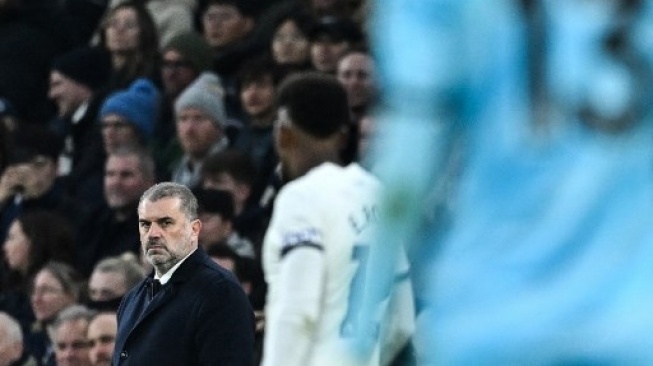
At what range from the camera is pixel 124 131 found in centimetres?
1176

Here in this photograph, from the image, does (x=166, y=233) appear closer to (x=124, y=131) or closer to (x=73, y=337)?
(x=73, y=337)

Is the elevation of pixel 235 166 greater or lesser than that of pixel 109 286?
greater

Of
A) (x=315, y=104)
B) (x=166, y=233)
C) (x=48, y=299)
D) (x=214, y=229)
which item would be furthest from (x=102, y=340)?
(x=315, y=104)

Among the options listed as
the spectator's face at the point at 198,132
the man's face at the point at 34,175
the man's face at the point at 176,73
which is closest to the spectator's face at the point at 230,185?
the spectator's face at the point at 198,132

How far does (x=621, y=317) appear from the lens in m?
3.24

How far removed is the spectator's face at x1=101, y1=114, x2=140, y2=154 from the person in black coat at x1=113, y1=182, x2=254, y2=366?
450 centimetres

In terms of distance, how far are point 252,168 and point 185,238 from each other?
3.33 m

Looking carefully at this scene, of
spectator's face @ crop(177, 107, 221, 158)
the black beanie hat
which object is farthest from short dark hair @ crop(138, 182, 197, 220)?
the black beanie hat

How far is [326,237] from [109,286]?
342 centimetres

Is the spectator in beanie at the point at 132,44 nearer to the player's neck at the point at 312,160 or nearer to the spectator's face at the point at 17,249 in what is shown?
the spectator's face at the point at 17,249

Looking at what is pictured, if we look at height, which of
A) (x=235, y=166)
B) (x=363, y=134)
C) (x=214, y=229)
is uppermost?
(x=363, y=134)

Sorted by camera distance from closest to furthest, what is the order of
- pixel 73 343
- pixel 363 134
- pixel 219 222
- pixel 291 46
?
pixel 73 343 < pixel 363 134 < pixel 219 222 < pixel 291 46

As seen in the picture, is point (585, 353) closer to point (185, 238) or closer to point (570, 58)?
point (570, 58)

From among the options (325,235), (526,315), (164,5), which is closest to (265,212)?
(164,5)
